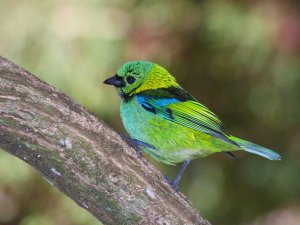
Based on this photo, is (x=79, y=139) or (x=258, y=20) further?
(x=258, y=20)

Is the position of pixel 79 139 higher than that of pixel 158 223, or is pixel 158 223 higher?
pixel 79 139

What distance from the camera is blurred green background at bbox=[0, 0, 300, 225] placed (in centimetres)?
616

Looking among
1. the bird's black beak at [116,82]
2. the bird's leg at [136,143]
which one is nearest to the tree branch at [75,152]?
the bird's leg at [136,143]

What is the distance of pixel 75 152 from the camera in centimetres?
344

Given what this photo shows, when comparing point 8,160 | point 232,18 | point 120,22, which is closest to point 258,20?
point 232,18

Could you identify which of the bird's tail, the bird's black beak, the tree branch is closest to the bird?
the bird's tail

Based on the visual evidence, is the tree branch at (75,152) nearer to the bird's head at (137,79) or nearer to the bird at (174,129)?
the bird at (174,129)

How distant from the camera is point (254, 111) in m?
7.16

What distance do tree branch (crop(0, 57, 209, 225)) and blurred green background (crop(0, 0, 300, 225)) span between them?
2.64 meters

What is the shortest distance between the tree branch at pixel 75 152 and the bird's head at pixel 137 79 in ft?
2.65

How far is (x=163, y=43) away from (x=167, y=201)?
315cm

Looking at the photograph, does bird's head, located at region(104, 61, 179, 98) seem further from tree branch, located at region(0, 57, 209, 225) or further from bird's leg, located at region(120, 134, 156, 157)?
tree branch, located at region(0, 57, 209, 225)

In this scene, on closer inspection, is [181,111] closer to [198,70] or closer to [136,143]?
[136,143]

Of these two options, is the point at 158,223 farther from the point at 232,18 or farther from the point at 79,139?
the point at 232,18
